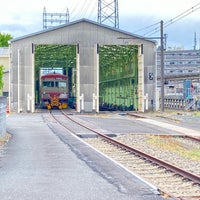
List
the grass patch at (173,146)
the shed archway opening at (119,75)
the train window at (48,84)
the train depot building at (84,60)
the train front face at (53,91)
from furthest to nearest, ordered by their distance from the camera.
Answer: the train window at (48,84)
the train front face at (53,91)
the shed archway opening at (119,75)
the train depot building at (84,60)
the grass patch at (173,146)

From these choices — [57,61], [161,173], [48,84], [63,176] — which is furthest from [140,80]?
[63,176]

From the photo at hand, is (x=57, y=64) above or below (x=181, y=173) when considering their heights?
above

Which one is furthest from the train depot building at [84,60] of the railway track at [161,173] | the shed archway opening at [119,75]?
the railway track at [161,173]

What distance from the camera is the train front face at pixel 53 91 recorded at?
58531mm

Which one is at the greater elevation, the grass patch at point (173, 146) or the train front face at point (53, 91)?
the train front face at point (53, 91)

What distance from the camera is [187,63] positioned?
463 feet

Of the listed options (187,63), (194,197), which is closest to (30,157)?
(194,197)

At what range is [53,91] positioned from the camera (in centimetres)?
5847

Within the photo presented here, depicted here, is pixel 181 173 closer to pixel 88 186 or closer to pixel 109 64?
pixel 88 186

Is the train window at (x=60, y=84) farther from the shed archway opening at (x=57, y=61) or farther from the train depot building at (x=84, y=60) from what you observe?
the train depot building at (x=84, y=60)

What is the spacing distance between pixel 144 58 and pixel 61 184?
4055cm

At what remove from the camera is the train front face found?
58.5 meters

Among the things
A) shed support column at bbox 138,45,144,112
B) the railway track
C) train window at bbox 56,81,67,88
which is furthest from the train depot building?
the railway track

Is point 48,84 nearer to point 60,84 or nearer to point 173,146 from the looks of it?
point 60,84
